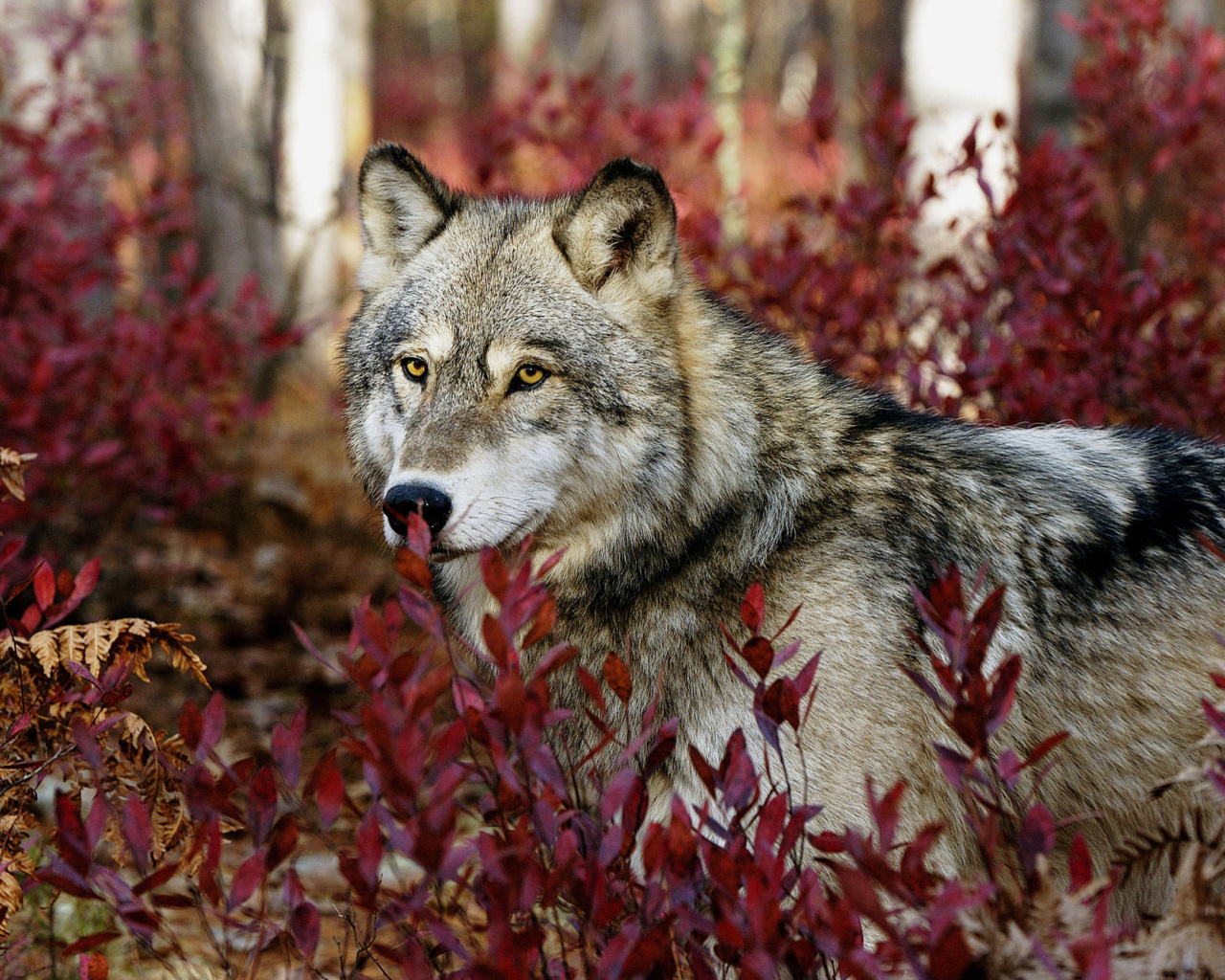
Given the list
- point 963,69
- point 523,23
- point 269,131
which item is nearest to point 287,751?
point 963,69

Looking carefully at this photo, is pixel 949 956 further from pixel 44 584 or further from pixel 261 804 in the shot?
pixel 44 584

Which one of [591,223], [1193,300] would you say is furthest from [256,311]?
[1193,300]

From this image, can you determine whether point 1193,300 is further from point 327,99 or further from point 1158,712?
point 327,99

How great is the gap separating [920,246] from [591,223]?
13.5ft

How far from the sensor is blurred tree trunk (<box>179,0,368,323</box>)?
850cm

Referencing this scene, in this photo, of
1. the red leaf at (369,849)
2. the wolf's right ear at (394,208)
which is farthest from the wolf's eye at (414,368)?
the red leaf at (369,849)

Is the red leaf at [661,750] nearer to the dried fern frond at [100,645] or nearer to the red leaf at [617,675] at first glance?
the red leaf at [617,675]

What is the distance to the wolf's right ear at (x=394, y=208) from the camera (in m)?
Result: 3.39

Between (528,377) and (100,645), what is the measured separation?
4.12ft

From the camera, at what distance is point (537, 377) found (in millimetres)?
2994

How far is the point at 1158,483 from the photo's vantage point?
2.96 metres

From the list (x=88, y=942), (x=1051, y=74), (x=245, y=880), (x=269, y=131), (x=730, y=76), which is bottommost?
(x=88, y=942)

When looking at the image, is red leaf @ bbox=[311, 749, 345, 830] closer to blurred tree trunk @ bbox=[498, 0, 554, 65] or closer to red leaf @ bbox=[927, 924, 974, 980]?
Result: red leaf @ bbox=[927, 924, 974, 980]

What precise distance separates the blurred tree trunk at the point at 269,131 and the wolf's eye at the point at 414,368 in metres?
5.10
